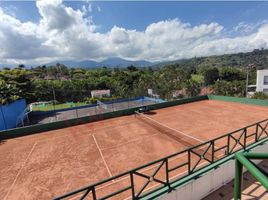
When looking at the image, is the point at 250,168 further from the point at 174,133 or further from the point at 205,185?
the point at 174,133

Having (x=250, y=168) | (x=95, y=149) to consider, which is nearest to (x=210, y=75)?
(x=95, y=149)

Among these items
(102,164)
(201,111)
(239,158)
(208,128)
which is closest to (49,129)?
(102,164)

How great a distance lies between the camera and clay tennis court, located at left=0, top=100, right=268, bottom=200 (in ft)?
27.5

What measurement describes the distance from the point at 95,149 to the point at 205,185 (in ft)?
23.6

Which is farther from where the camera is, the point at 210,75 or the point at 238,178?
the point at 210,75

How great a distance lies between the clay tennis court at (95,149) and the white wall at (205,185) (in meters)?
1.73

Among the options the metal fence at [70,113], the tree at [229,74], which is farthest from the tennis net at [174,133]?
the tree at [229,74]

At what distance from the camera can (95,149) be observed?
1174 centimetres

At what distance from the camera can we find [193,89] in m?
37.6

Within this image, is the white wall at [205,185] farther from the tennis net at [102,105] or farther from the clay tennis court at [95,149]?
the tennis net at [102,105]

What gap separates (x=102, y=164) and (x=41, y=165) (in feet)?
11.7

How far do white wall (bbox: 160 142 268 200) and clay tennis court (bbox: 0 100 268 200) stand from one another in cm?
173

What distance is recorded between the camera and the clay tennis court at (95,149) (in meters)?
8.38

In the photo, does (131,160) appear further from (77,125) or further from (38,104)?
(38,104)
